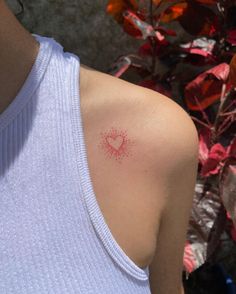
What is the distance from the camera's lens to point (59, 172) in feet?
2.43

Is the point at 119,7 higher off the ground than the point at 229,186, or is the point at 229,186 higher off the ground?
the point at 119,7

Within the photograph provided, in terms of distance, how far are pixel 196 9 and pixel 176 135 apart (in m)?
0.69

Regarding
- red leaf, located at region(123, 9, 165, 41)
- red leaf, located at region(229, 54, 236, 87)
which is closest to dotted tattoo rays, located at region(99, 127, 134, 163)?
red leaf, located at region(229, 54, 236, 87)

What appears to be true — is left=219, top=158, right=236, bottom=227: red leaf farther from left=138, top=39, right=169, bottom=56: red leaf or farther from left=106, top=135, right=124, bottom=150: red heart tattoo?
left=106, top=135, right=124, bottom=150: red heart tattoo

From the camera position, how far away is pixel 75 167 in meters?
0.75

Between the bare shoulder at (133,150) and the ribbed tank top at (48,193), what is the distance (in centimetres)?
3

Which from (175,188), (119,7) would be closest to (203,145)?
(119,7)

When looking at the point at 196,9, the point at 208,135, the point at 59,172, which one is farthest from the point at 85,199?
the point at 196,9

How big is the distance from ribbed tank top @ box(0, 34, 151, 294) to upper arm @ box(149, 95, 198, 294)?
0.13 meters

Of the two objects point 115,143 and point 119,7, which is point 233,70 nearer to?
point 119,7

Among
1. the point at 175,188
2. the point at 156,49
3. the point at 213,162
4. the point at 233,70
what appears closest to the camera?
the point at 175,188

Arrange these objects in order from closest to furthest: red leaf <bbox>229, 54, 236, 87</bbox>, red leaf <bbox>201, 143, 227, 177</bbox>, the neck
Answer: the neck
red leaf <bbox>229, 54, 236, 87</bbox>
red leaf <bbox>201, 143, 227, 177</bbox>

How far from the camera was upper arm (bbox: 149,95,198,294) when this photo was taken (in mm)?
788

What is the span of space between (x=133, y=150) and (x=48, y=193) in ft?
0.46
